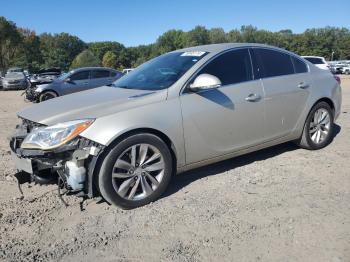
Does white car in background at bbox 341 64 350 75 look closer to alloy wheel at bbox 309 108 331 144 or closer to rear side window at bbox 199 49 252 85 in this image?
alloy wheel at bbox 309 108 331 144

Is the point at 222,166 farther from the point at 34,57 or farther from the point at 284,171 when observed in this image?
the point at 34,57

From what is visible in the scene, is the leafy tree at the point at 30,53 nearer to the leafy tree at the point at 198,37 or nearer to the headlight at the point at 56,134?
the leafy tree at the point at 198,37

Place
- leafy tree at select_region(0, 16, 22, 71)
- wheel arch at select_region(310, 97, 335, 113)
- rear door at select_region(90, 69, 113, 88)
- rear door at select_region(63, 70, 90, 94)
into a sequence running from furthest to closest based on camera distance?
leafy tree at select_region(0, 16, 22, 71) → rear door at select_region(90, 69, 113, 88) → rear door at select_region(63, 70, 90, 94) → wheel arch at select_region(310, 97, 335, 113)

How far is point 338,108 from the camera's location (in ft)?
19.8

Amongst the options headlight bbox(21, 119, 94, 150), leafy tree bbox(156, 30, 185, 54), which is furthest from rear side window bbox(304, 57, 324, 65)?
leafy tree bbox(156, 30, 185, 54)

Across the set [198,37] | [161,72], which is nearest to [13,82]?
[161,72]

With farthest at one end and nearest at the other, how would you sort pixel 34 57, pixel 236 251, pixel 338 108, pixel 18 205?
pixel 34 57
pixel 338 108
pixel 18 205
pixel 236 251

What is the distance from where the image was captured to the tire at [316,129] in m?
5.51

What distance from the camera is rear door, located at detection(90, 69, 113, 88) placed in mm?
15312

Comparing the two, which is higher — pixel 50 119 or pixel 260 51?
pixel 260 51

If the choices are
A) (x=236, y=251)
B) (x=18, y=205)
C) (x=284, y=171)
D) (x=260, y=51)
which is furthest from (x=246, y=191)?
(x=18, y=205)

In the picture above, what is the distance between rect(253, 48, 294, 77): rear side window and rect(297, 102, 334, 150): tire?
0.74 meters

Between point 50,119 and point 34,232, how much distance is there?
107 centimetres

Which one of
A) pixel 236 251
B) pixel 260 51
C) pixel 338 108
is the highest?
pixel 260 51
